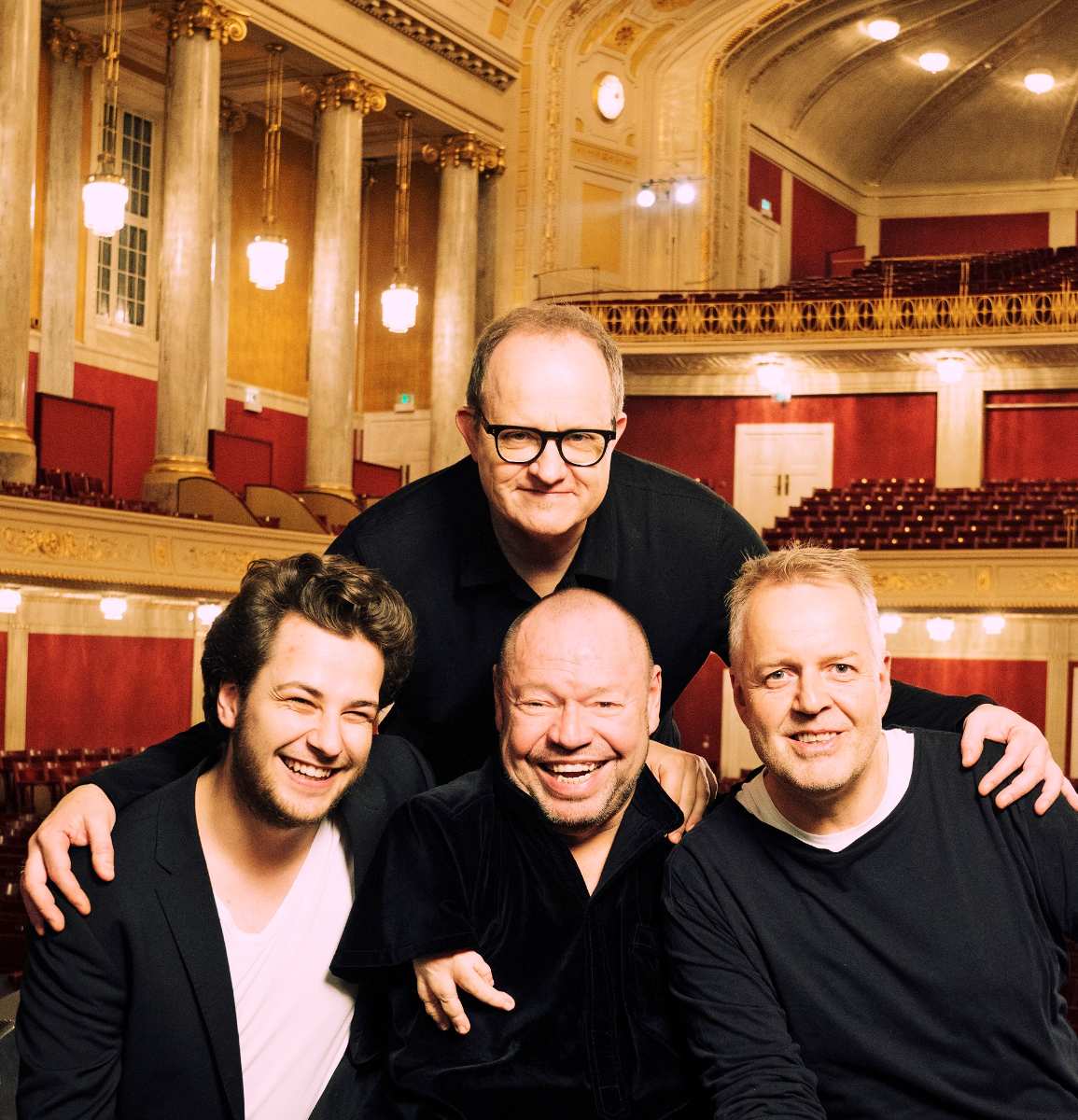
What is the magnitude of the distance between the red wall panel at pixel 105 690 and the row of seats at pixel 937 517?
19.6 feet

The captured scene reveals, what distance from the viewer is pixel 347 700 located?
2590 mm

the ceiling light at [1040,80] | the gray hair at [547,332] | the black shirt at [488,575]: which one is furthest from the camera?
the ceiling light at [1040,80]

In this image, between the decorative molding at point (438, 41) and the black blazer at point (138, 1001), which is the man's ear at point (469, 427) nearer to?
the black blazer at point (138, 1001)

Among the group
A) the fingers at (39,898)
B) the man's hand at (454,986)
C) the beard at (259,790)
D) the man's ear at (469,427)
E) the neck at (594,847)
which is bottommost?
the man's hand at (454,986)

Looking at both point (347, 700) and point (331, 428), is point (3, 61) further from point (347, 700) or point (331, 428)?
point (347, 700)

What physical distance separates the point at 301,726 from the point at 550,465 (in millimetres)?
623

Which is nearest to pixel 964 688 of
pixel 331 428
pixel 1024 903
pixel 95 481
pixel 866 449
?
pixel 866 449

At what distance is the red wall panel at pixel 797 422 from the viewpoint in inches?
756

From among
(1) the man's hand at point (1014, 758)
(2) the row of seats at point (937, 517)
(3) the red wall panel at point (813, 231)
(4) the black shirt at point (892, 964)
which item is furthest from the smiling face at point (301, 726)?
(3) the red wall panel at point (813, 231)

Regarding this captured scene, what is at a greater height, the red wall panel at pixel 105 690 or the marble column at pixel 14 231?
the marble column at pixel 14 231

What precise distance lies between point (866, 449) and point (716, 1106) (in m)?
17.5

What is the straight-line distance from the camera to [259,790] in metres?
2.56

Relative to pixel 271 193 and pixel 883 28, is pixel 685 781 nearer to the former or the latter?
pixel 271 193

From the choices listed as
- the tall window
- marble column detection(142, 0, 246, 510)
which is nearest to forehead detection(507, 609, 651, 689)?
marble column detection(142, 0, 246, 510)
